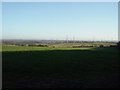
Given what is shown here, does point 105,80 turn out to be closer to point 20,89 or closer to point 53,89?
point 53,89

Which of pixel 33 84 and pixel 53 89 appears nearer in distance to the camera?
pixel 53 89

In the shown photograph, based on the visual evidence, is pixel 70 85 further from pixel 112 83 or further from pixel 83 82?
pixel 112 83

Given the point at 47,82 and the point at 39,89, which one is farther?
the point at 47,82

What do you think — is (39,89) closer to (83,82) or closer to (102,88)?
(83,82)

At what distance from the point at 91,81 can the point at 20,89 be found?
1.59 metres

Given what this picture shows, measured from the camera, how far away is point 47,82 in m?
2.91

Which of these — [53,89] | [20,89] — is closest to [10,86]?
[20,89]

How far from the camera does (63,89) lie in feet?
8.36

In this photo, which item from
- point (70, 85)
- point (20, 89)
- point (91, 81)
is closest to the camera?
point (20, 89)

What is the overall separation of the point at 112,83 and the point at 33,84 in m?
1.76

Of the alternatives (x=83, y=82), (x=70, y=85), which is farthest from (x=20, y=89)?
(x=83, y=82)

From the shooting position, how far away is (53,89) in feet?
8.31

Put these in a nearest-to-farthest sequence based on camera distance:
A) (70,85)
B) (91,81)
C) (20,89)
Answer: (20,89)
(70,85)
(91,81)

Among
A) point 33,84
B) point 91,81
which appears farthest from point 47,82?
point 91,81
